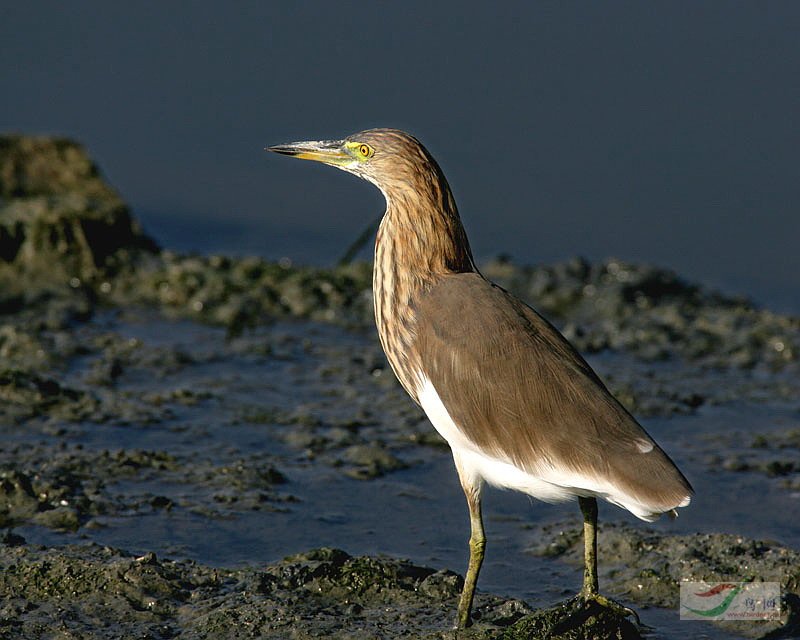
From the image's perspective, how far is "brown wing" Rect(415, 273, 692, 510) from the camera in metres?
4.65

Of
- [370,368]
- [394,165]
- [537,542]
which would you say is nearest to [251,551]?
[537,542]

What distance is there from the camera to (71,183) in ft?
32.0

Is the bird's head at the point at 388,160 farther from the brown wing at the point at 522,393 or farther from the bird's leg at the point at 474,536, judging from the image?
the bird's leg at the point at 474,536

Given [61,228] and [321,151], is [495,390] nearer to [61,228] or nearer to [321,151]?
[321,151]

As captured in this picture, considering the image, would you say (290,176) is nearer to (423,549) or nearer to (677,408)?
(677,408)

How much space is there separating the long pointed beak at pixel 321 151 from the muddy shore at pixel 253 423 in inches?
61.8

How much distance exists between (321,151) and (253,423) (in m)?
1.93

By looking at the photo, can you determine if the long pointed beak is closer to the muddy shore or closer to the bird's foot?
the muddy shore

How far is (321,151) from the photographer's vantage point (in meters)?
5.61

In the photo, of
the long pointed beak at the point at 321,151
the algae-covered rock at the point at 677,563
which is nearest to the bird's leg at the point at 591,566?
the algae-covered rock at the point at 677,563

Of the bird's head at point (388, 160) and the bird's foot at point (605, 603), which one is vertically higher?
the bird's head at point (388, 160)

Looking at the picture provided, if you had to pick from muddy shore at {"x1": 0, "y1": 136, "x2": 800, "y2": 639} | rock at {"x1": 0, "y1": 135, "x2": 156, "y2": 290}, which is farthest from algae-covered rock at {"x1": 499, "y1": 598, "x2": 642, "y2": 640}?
rock at {"x1": 0, "y1": 135, "x2": 156, "y2": 290}

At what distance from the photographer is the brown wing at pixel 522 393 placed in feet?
15.3

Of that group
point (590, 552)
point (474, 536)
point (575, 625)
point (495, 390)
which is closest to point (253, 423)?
point (474, 536)
